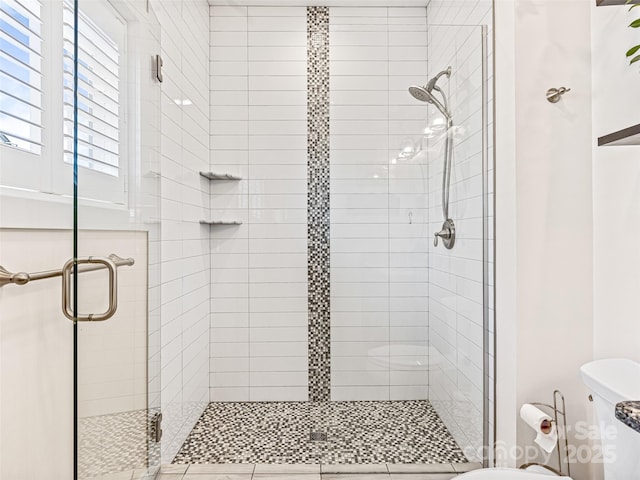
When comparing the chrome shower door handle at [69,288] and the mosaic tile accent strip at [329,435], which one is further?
the mosaic tile accent strip at [329,435]

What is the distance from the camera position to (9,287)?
1.10m

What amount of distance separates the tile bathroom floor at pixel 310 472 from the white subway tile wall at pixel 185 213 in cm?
14

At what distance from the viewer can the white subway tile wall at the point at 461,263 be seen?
1.95m

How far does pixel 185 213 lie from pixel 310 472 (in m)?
1.31

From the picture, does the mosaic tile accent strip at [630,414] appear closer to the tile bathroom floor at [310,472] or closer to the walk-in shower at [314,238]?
the walk-in shower at [314,238]

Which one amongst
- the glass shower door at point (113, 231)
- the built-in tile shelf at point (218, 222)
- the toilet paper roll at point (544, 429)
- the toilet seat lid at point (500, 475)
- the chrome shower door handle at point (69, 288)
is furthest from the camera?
the built-in tile shelf at point (218, 222)

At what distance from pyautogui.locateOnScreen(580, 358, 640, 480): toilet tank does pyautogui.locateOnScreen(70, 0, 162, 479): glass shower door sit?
1.54 metres

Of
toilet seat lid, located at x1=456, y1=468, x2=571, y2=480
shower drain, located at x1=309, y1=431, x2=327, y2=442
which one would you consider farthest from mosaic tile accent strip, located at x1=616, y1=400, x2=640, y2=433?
shower drain, located at x1=309, y1=431, x2=327, y2=442

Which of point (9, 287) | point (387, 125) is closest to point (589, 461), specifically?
point (387, 125)

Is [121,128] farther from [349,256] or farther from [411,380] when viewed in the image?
[411,380]

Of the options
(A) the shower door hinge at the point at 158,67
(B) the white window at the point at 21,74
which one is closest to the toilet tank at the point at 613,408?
(B) the white window at the point at 21,74

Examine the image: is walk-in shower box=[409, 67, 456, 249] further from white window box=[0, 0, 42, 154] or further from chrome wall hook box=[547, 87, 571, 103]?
white window box=[0, 0, 42, 154]

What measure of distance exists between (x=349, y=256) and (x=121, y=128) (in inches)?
41.4

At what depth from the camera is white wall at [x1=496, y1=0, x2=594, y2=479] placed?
5.93 ft
